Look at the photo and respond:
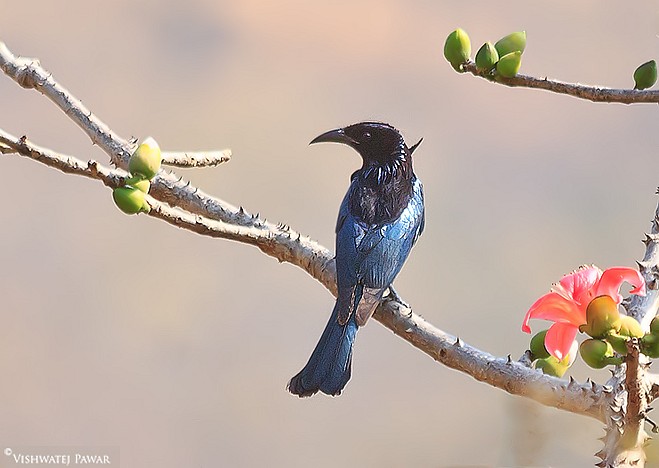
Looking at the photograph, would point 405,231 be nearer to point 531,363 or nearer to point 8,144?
point 531,363

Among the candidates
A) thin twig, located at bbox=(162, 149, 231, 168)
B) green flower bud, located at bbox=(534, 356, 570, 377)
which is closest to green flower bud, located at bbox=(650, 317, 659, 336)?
green flower bud, located at bbox=(534, 356, 570, 377)

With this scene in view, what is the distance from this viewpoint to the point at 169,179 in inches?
33.6

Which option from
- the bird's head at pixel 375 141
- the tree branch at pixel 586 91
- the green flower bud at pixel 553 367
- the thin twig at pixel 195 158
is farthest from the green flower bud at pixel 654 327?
the bird's head at pixel 375 141

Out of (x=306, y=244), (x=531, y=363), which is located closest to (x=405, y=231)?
(x=306, y=244)

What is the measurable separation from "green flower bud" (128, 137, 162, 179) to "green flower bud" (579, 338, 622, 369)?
29 cm

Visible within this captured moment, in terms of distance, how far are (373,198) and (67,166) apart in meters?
0.50

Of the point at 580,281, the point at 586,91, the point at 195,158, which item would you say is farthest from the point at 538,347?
the point at 195,158

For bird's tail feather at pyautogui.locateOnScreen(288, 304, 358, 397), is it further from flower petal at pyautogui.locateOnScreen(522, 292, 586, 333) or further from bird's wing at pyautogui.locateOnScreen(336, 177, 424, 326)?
flower petal at pyautogui.locateOnScreen(522, 292, 586, 333)

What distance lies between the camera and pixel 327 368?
78 cm

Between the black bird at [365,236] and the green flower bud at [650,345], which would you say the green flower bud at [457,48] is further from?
the green flower bud at [650,345]

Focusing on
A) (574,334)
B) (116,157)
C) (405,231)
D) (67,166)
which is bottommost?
(574,334)

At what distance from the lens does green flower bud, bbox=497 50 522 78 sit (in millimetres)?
708

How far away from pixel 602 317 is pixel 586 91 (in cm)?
29

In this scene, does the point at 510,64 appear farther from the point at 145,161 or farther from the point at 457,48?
the point at 145,161
